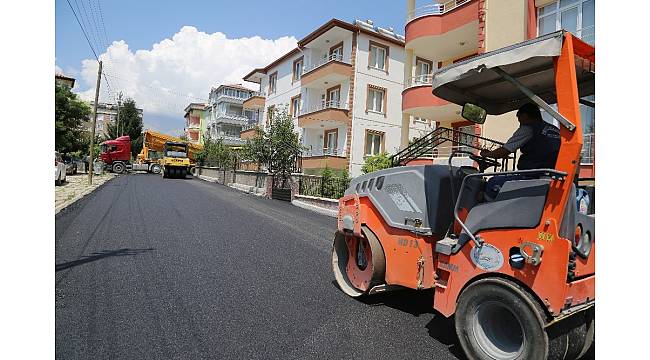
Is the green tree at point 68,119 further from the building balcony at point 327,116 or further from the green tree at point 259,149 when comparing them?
the building balcony at point 327,116

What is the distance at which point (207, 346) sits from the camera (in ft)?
11.5

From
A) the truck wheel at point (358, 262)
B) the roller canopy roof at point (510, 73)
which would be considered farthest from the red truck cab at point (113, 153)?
the roller canopy roof at point (510, 73)

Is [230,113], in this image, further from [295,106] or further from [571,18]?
[571,18]

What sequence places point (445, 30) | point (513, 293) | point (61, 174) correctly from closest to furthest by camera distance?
point (513, 293) → point (445, 30) → point (61, 174)

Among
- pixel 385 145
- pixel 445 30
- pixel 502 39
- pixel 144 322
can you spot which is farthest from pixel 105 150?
pixel 144 322

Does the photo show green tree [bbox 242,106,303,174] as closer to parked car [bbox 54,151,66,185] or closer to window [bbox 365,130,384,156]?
window [bbox 365,130,384,156]

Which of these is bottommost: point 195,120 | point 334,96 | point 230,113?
point 334,96

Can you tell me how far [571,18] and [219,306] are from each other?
39.7 ft

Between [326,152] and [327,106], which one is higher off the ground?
[327,106]

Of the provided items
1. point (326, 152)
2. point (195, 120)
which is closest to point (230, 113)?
point (195, 120)

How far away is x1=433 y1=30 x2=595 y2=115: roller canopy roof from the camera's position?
305 centimetres

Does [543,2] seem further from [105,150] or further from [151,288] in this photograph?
[105,150]

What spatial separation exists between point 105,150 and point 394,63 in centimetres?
2751

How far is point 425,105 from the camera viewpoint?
15.6m
